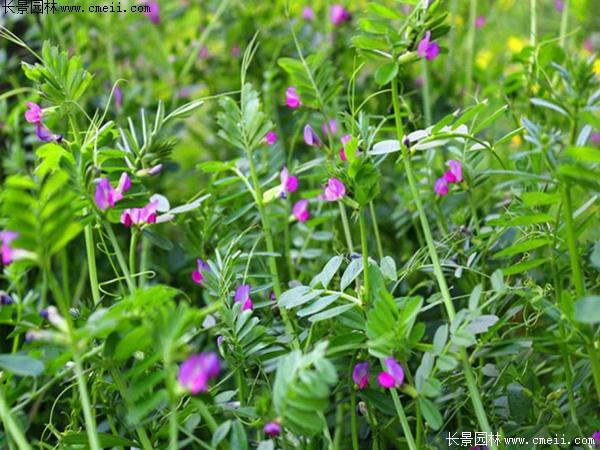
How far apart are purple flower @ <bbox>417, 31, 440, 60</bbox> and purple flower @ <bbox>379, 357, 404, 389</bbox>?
1.00ft

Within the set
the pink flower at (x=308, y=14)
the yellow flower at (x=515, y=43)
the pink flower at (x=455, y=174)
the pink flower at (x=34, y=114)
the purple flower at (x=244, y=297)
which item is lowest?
the yellow flower at (x=515, y=43)

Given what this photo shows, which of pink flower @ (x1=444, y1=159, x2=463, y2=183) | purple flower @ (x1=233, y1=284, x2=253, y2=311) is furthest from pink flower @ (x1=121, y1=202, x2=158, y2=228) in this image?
pink flower @ (x1=444, y1=159, x2=463, y2=183)

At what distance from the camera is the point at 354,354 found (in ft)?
2.65

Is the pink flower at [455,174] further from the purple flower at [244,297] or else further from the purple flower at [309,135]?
the purple flower at [244,297]

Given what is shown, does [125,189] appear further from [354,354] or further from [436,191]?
[436,191]

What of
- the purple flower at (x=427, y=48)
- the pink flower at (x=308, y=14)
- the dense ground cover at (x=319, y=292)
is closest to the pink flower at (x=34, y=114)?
the dense ground cover at (x=319, y=292)

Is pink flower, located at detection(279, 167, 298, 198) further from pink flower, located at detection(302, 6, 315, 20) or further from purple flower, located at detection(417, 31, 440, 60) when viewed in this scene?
pink flower, located at detection(302, 6, 315, 20)

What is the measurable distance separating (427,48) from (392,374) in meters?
0.33

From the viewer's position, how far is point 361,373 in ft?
2.68

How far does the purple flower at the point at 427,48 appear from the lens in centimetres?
80

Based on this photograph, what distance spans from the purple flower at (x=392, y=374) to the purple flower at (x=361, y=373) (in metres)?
0.09

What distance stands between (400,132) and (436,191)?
289mm

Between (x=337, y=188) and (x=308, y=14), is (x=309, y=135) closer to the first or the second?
(x=337, y=188)

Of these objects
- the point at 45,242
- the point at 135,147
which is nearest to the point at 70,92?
the point at 135,147
